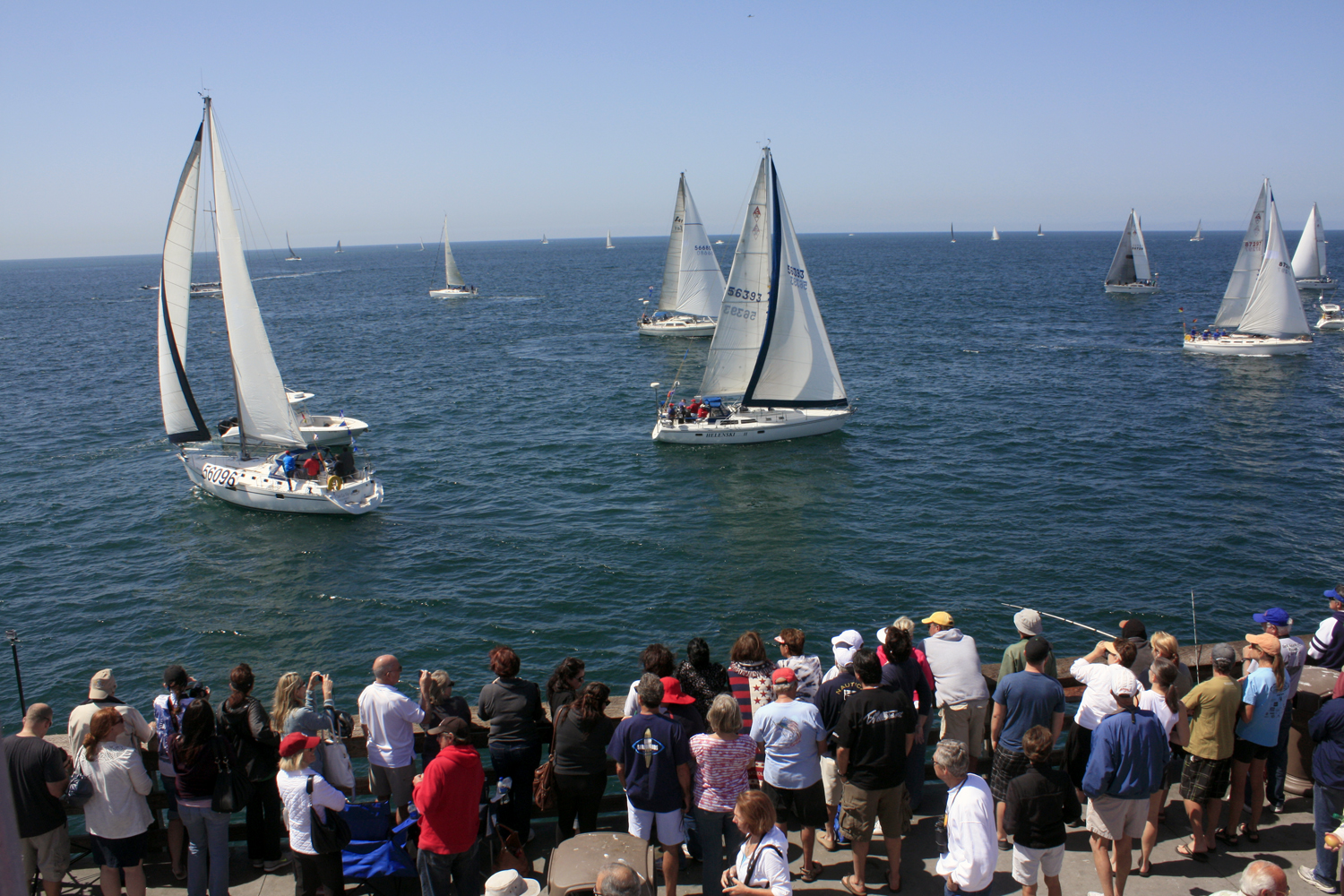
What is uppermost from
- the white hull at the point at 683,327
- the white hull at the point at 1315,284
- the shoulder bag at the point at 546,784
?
the white hull at the point at 1315,284

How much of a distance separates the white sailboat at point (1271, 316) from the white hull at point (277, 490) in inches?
1921

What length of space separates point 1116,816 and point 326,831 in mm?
5931

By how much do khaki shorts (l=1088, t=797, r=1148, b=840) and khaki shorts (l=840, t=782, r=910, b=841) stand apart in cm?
143

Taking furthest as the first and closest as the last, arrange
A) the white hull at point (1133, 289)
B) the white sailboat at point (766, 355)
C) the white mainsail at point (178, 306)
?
the white hull at point (1133, 289) < the white sailboat at point (766, 355) < the white mainsail at point (178, 306)

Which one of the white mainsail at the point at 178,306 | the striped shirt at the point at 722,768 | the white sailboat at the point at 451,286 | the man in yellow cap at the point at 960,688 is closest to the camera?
the striped shirt at the point at 722,768

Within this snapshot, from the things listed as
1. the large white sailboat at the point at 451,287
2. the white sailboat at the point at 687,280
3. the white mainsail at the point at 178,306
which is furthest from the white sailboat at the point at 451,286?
the white mainsail at the point at 178,306

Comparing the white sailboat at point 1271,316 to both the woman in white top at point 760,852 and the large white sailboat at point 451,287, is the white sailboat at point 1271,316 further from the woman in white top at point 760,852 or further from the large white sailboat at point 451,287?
the large white sailboat at point 451,287

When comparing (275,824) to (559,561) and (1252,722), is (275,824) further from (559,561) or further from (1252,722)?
(559,561)

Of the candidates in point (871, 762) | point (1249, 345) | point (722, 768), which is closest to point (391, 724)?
point (722, 768)

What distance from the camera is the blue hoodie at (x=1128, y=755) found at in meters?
6.79

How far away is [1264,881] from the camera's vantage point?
15.7 ft

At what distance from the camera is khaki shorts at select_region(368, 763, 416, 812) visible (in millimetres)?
7864

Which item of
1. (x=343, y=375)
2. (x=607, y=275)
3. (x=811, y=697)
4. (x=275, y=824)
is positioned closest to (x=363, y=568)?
(x=275, y=824)

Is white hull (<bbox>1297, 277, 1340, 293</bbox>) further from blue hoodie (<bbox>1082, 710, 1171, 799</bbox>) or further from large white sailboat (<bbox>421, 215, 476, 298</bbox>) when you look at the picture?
blue hoodie (<bbox>1082, 710, 1171, 799</bbox>)
